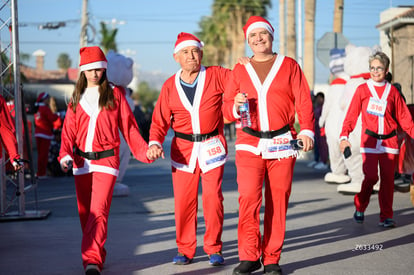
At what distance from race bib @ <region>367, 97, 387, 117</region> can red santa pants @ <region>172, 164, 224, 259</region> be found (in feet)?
8.64

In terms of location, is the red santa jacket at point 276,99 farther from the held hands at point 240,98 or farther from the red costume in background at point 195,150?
the red costume in background at point 195,150

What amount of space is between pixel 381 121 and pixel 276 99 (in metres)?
2.86

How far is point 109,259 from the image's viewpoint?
712 centimetres

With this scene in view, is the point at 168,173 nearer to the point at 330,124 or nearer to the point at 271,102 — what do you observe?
the point at 330,124

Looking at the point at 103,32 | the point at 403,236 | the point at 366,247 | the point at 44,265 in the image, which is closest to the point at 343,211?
the point at 403,236

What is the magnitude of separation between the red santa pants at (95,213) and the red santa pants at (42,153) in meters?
10.6

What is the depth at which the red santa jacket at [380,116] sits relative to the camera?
8.47m

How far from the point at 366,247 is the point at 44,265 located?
10.9 feet

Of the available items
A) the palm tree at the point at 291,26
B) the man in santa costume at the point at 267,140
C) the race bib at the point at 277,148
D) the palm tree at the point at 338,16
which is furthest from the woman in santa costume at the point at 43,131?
the palm tree at the point at 291,26

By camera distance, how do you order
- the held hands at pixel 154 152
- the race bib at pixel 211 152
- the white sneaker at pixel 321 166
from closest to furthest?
the held hands at pixel 154 152
the race bib at pixel 211 152
the white sneaker at pixel 321 166

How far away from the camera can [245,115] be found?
604cm

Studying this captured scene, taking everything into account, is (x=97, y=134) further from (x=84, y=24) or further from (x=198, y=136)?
(x=84, y=24)

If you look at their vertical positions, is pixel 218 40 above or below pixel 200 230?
above

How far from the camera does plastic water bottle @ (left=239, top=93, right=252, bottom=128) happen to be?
5.90 m
